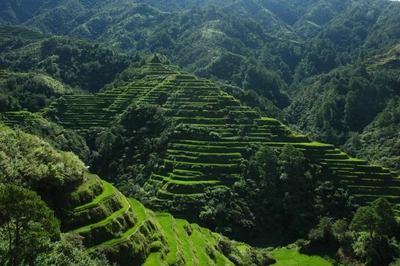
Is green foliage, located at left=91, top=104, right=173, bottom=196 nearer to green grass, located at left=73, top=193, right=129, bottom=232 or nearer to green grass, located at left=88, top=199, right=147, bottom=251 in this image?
green grass, located at left=88, top=199, right=147, bottom=251

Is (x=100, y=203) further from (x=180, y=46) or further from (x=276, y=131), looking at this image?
(x=180, y=46)

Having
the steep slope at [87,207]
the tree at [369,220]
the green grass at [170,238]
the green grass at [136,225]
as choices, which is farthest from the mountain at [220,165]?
the steep slope at [87,207]

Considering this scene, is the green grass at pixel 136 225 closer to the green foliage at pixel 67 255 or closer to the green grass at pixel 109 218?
the green grass at pixel 109 218

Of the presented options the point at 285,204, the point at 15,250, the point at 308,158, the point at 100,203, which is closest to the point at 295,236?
the point at 285,204

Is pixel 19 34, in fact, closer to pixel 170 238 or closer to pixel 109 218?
pixel 170 238

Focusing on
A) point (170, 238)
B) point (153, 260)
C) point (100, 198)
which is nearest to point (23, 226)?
point (100, 198)
